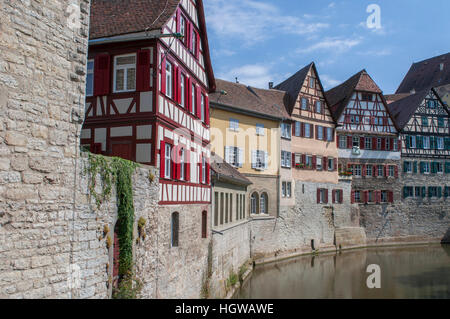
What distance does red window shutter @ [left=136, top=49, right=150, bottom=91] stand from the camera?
1167 cm

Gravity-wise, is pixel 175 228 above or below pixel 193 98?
below

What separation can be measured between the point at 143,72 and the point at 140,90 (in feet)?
1.67

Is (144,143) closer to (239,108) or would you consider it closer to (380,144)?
(239,108)

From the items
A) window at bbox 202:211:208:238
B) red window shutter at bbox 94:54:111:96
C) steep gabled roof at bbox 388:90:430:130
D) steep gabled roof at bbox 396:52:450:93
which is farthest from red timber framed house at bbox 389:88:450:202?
red window shutter at bbox 94:54:111:96

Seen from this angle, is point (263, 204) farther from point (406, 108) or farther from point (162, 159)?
point (406, 108)

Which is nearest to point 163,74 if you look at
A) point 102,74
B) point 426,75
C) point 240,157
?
point 102,74

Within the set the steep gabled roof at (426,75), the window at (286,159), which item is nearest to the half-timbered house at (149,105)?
the window at (286,159)

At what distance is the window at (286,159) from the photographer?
28934mm

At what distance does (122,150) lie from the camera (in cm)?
1189

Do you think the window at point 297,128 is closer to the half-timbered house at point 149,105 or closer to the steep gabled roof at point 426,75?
the half-timbered house at point 149,105

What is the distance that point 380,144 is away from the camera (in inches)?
1426

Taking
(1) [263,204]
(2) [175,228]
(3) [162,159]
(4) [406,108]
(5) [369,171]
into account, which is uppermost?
(4) [406,108]
